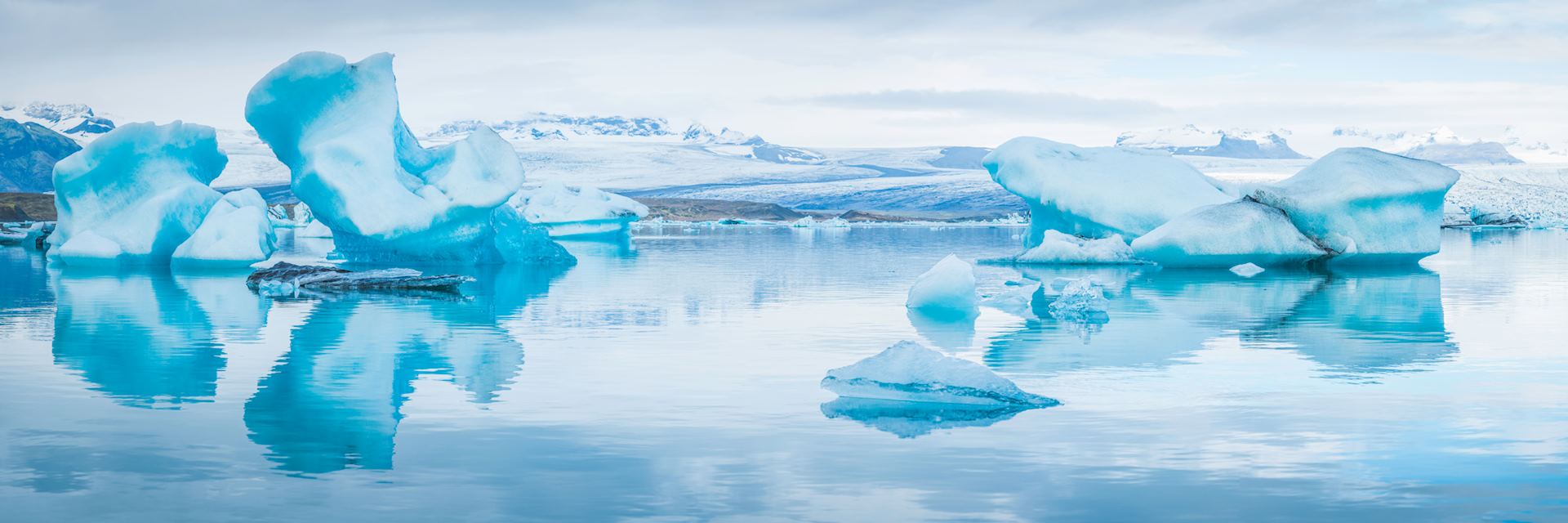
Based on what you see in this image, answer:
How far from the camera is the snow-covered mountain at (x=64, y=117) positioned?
179625mm

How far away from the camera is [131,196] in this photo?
22.2 m

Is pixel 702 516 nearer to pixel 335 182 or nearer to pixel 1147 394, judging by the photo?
pixel 1147 394

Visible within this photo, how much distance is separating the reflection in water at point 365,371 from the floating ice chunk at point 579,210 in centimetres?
2331

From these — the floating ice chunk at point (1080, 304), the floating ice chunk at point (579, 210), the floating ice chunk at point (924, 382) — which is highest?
the floating ice chunk at point (924, 382)

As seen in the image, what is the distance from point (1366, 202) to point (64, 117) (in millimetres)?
199895

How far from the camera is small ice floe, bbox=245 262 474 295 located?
16.0m

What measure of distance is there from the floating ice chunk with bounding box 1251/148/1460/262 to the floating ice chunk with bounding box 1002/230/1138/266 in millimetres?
2308

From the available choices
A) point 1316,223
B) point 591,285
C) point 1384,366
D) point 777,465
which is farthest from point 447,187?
point 777,465

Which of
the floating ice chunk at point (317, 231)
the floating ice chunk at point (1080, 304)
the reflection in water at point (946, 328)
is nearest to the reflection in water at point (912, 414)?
the reflection in water at point (946, 328)

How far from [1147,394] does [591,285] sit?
1122cm

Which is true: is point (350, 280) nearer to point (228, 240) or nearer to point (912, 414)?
point (228, 240)

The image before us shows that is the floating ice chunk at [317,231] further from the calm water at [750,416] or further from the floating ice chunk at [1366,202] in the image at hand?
the floating ice chunk at [1366,202]

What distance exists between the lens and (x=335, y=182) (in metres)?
19.7

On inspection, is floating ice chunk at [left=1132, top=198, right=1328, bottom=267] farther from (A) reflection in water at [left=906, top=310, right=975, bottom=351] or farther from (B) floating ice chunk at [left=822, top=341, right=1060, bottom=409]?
(B) floating ice chunk at [left=822, top=341, right=1060, bottom=409]
